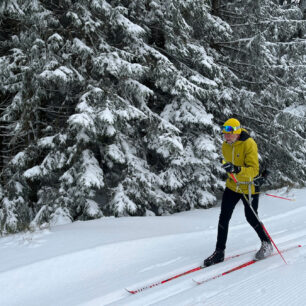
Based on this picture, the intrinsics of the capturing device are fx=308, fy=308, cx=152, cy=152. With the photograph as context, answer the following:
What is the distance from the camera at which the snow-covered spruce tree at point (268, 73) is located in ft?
33.0

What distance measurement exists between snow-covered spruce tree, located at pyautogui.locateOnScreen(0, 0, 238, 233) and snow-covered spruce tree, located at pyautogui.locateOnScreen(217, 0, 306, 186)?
200cm

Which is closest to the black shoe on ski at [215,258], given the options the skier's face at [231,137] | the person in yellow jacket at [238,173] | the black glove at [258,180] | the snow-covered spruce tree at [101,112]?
the person in yellow jacket at [238,173]

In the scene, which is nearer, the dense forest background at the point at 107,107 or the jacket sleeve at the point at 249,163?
the jacket sleeve at the point at 249,163

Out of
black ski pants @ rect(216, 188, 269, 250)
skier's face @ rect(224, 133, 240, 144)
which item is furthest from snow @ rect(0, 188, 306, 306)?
skier's face @ rect(224, 133, 240, 144)

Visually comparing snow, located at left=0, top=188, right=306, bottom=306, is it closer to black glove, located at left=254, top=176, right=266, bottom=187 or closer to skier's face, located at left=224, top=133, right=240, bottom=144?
black glove, located at left=254, top=176, right=266, bottom=187

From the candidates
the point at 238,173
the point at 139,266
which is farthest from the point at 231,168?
the point at 139,266

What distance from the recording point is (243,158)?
13.9 ft

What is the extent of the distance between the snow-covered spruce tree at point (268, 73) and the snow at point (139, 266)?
15.3 ft

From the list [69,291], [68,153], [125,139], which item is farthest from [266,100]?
[69,291]

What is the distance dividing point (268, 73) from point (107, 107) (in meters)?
6.75

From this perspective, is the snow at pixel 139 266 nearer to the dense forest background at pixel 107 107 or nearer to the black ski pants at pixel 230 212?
the black ski pants at pixel 230 212

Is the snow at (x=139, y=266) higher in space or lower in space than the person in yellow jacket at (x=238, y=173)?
lower

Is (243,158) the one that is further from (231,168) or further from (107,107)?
(107,107)

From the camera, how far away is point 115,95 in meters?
6.88
